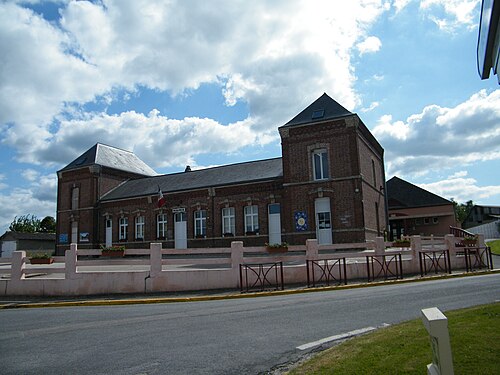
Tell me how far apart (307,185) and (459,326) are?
2208cm

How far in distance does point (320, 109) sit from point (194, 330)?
2316 cm

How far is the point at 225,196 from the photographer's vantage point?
32625 mm

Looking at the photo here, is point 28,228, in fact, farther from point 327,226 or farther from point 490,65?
point 490,65

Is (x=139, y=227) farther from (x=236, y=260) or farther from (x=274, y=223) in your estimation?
(x=236, y=260)

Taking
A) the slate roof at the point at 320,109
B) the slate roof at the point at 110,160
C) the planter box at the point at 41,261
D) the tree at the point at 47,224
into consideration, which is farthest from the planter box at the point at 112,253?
the tree at the point at 47,224

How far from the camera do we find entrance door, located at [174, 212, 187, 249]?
113 feet

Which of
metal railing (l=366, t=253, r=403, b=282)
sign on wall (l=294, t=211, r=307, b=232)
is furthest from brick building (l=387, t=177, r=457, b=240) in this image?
metal railing (l=366, t=253, r=403, b=282)

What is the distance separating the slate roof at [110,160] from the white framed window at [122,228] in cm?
633

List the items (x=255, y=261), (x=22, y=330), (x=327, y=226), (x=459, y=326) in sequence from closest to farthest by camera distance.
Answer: (x=459, y=326) < (x=22, y=330) < (x=255, y=261) < (x=327, y=226)

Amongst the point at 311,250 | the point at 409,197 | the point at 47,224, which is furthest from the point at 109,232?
the point at 47,224

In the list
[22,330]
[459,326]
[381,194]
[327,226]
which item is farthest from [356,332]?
[381,194]

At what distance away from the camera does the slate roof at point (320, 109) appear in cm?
2828

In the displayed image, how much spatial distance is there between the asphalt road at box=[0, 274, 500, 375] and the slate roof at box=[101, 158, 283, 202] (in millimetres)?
20197

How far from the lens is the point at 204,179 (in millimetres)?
35688
